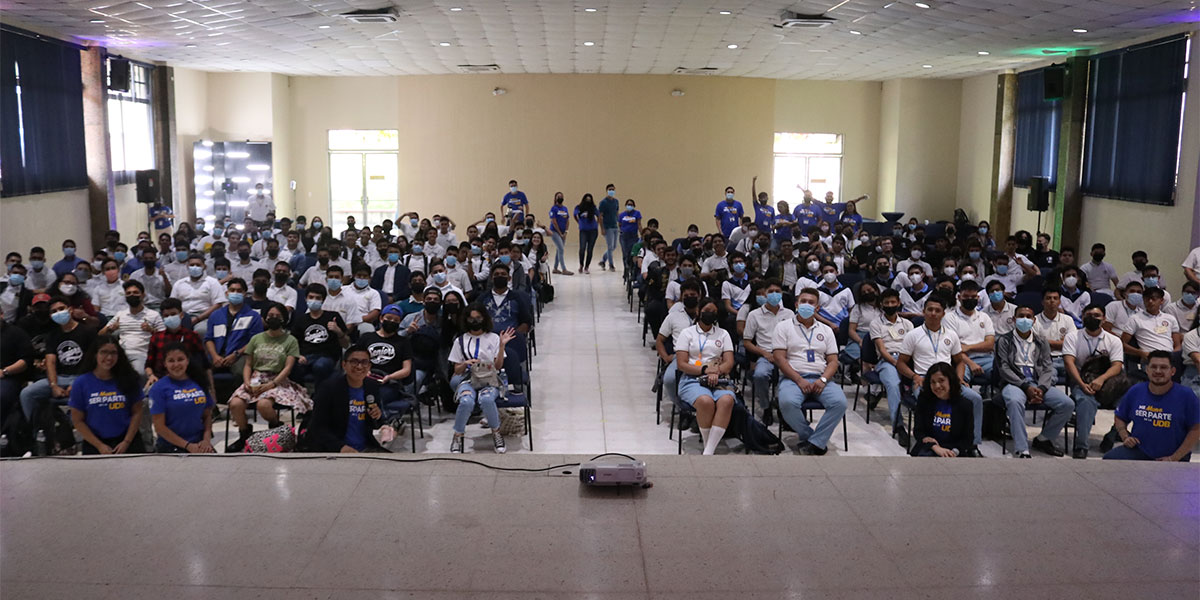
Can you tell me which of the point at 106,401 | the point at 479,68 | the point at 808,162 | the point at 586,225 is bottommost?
the point at 106,401

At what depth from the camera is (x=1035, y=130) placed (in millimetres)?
18828

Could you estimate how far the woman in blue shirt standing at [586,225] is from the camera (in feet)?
57.1

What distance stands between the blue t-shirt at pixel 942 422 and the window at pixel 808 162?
1812cm

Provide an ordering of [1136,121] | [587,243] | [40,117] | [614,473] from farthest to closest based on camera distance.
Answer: [587,243], [1136,121], [40,117], [614,473]

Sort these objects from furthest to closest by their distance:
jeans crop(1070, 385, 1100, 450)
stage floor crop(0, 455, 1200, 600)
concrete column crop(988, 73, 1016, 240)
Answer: concrete column crop(988, 73, 1016, 240) < jeans crop(1070, 385, 1100, 450) < stage floor crop(0, 455, 1200, 600)

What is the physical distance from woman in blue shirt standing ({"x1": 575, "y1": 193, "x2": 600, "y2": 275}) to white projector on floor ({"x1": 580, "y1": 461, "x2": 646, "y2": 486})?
1254 centimetres

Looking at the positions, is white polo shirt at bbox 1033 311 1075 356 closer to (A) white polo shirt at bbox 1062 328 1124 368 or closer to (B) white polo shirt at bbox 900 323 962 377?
(A) white polo shirt at bbox 1062 328 1124 368

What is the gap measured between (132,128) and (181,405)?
14.1 meters

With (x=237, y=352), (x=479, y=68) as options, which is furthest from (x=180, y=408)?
A: (x=479, y=68)

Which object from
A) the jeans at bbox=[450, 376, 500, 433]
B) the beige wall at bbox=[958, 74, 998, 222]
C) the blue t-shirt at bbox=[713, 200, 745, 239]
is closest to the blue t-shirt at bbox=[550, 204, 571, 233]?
the blue t-shirt at bbox=[713, 200, 745, 239]

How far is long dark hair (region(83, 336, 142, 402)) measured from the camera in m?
6.17

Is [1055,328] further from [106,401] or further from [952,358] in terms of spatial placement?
[106,401]

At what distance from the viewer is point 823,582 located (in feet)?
12.9

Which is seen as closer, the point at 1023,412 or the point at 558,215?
the point at 1023,412
